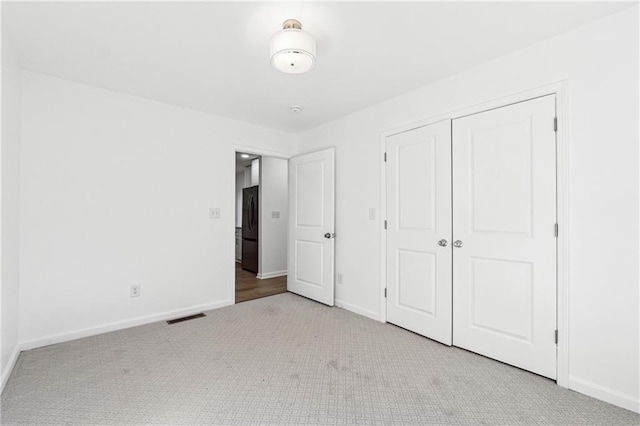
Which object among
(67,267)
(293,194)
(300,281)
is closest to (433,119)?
(293,194)

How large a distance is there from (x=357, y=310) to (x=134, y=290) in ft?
7.69

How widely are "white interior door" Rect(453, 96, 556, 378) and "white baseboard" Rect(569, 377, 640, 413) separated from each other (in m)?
0.13

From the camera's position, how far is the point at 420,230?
284 cm

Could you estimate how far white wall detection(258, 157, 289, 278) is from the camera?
546 cm

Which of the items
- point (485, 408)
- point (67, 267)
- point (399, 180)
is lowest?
point (485, 408)

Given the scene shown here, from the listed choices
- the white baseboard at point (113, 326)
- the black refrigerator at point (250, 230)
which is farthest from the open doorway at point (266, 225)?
the white baseboard at point (113, 326)

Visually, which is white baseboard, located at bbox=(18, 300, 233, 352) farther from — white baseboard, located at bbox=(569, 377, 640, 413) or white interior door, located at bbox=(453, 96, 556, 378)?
white baseboard, located at bbox=(569, 377, 640, 413)

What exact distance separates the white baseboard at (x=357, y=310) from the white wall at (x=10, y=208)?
285 cm

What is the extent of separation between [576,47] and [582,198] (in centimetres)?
98

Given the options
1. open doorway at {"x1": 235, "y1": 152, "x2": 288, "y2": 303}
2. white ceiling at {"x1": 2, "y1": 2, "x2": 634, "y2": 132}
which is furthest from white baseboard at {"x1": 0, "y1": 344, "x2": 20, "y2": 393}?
open doorway at {"x1": 235, "y1": 152, "x2": 288, "y2": 303}

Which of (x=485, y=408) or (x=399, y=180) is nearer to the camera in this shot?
(x=485, y=408)

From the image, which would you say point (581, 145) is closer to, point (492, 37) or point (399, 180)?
point (492, 37)

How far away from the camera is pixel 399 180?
302cm

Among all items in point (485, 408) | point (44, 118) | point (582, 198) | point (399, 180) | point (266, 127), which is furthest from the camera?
point (266, 127)
